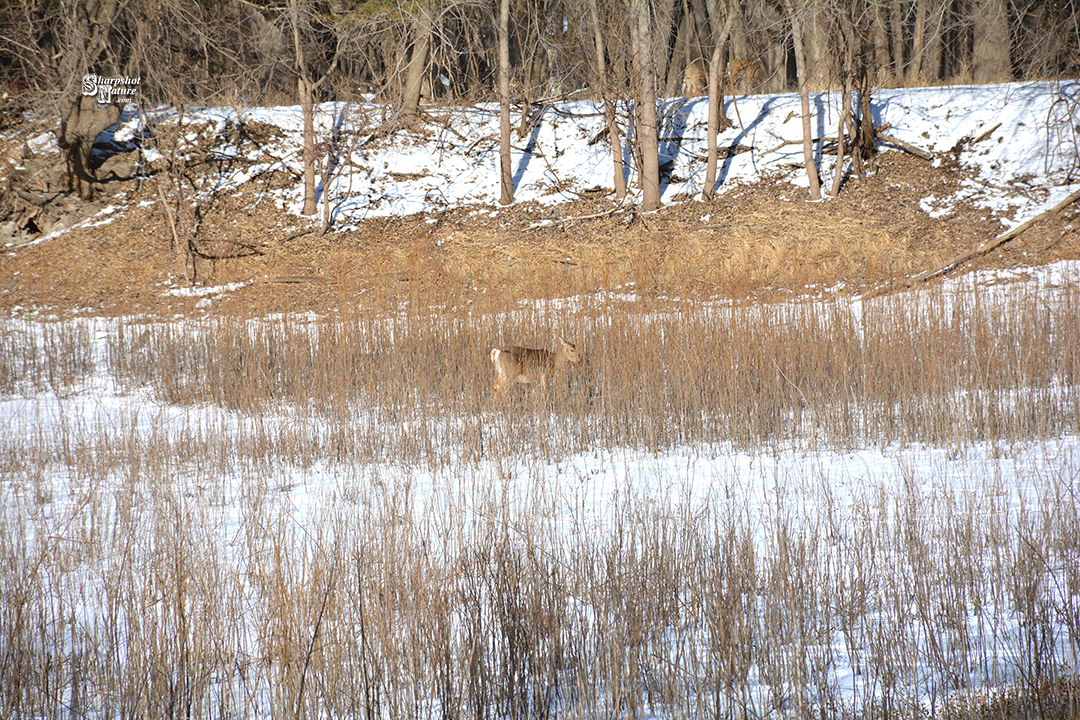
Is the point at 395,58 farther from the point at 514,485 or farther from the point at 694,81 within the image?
the point at 694,81

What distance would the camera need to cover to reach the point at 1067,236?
1205 cm

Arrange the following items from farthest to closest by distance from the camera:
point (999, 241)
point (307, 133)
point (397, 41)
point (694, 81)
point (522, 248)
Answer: point (694, 81) → point (307, 133) → point (522, 248) → point (397, 41) → point (999, 241)

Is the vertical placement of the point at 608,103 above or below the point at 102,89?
below

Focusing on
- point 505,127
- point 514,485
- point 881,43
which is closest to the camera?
point 514,485

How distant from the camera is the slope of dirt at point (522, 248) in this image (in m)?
12.0

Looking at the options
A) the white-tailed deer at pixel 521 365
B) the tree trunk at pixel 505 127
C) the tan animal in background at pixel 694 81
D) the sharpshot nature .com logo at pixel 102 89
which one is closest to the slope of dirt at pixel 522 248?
the tree trunk at pixel 505 127

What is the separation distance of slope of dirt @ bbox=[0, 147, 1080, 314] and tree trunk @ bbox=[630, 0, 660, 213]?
615 millimetres

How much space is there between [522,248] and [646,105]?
4416mm

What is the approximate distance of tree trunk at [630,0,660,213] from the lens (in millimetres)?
15102

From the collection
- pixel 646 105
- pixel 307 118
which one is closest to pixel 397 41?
pixel 307 118

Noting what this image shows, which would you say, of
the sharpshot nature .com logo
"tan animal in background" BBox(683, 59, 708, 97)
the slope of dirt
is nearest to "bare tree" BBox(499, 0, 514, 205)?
the slope of dirt

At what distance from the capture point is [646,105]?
52.8ft

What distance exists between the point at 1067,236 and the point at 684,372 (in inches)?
384

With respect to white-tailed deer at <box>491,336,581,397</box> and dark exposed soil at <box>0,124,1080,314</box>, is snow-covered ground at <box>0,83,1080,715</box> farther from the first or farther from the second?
dark exposed soil at <box>0,124,1080,314</box>
